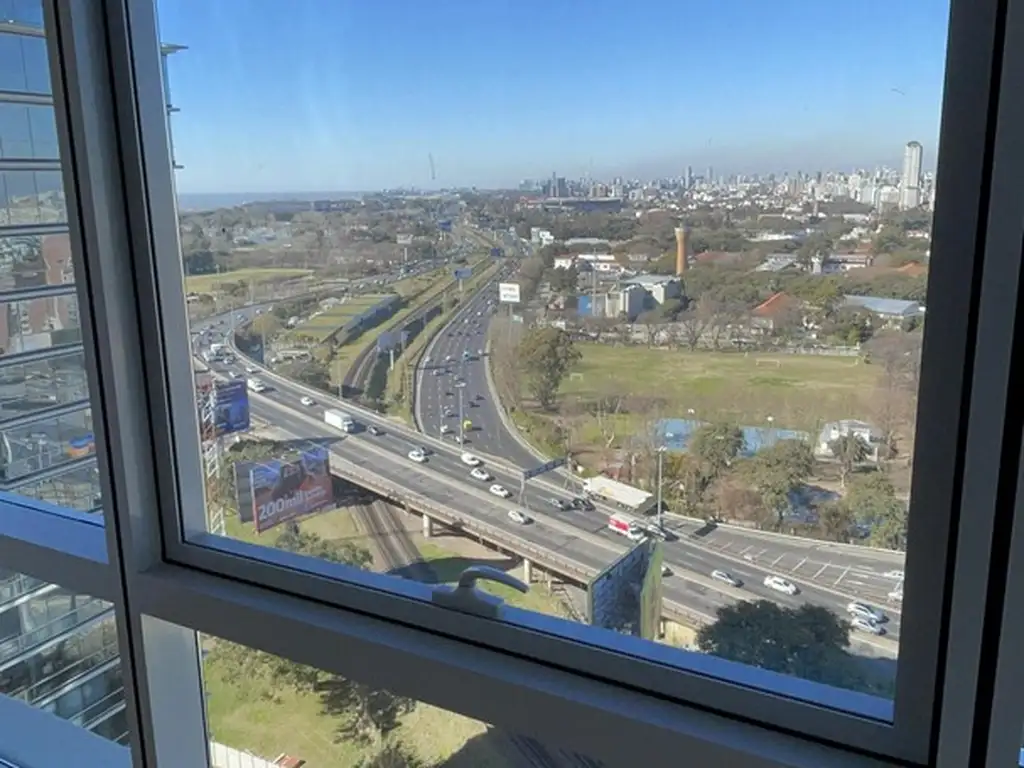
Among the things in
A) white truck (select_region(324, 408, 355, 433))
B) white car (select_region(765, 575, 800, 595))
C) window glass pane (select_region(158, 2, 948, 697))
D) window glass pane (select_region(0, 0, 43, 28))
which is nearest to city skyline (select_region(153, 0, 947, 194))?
window glass pane (select_region(158, 2, 948, 697))

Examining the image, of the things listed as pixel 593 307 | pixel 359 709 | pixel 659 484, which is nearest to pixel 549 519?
pixel 659 484

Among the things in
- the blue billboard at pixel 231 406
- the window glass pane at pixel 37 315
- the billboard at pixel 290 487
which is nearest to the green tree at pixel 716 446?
the billboard at pixel 290 487

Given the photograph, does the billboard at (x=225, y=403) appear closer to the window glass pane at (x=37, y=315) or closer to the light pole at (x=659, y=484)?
the window glass pane at (x=37, y=315)

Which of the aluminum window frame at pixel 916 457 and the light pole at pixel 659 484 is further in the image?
the light pole at pixel 659 484

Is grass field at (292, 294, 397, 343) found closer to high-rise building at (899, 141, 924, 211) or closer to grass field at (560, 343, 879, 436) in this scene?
grass field at (560, 343, 879, 436)

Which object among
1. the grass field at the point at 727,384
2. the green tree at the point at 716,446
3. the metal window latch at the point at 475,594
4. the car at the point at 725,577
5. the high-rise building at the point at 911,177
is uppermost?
the high-rise building at the point at 911,177
